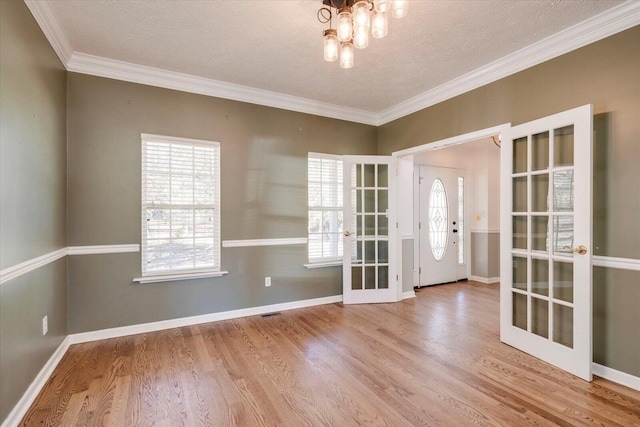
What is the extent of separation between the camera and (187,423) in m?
1.80

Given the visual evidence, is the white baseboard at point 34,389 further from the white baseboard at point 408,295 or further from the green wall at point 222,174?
the white baseboard at point 408,295

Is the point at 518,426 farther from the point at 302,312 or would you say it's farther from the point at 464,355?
the point at 302,312

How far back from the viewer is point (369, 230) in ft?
14.2

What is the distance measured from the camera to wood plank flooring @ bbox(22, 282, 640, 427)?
73.5 inches

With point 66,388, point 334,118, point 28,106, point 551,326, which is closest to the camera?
point 28,106

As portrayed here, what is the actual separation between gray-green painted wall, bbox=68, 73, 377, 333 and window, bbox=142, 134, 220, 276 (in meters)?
0.09

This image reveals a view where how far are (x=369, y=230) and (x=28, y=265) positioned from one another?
11.7 feet

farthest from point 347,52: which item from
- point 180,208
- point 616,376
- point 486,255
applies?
point 486,255

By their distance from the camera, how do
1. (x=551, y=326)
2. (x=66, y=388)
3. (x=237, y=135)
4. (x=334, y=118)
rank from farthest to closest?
(x=334, y=118) → (x=237, y=135) → (x=551, y=326) → (x=66, y=388)

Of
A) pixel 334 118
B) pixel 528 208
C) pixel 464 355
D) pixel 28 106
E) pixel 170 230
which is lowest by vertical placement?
pixel 464 355

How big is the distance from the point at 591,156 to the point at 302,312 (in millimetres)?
3266

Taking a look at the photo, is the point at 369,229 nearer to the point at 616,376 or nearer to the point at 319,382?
the point at 319,382

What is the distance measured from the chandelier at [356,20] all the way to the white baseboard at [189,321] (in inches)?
116

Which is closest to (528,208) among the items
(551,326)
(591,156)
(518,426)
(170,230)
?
(591,156)
